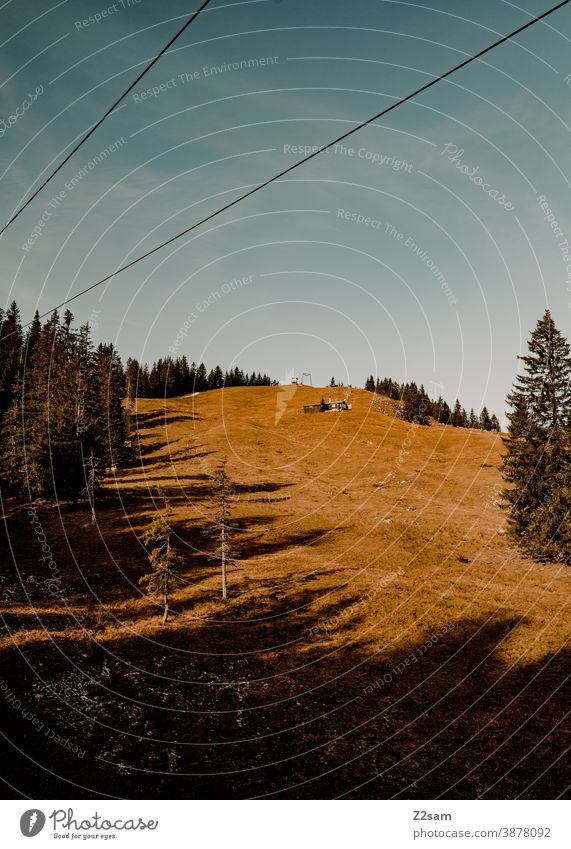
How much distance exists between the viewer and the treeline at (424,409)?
12450 cm

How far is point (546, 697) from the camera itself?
63.4 ft

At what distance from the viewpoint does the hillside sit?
13.5 metres

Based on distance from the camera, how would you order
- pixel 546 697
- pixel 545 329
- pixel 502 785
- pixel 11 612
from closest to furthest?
pixel 502 785 → pixel 546 697 → pixel 11 612 → pixel 545 329

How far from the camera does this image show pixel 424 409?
440ft

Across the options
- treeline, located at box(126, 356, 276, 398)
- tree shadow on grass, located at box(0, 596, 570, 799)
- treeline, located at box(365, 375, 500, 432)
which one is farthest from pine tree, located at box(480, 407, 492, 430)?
tree shadow on grass, located at box(0, 596, 570, 799)

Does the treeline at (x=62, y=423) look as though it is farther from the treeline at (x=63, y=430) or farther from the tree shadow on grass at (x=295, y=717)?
the tree shadow on grass at (x=295, y=717)

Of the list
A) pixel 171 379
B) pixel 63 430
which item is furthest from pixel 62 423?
pixel 171 379

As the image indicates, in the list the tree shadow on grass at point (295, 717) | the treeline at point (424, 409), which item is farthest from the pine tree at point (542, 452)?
the treeline at point (424, 409)

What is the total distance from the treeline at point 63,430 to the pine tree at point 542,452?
39782mm

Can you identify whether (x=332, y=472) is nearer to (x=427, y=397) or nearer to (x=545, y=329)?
(x=545, y=329)

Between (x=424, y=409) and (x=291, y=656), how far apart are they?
120 meters
